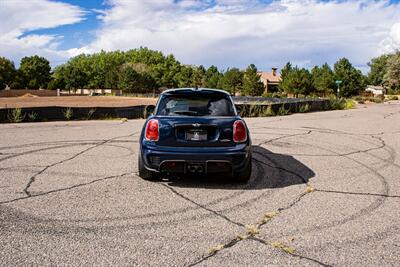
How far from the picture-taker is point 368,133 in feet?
44.0

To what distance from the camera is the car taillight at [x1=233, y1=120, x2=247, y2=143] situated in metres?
5.42

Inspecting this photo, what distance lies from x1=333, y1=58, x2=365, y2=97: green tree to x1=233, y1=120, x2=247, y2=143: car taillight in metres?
72.3

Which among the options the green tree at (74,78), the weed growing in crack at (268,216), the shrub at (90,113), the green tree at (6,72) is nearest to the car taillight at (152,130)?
the weed growing in crack at (268,216)

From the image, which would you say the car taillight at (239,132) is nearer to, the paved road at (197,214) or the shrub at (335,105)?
the paved road at (197,214)

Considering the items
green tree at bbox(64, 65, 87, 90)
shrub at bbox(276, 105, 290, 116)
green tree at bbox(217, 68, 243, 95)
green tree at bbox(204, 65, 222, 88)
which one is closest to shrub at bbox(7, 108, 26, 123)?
shrub at bbox(276, 105, 290, 116)

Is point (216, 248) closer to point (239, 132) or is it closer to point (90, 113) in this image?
point (239, 132)

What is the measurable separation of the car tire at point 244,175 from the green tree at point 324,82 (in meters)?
72.8

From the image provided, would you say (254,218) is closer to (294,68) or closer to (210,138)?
(210,138)

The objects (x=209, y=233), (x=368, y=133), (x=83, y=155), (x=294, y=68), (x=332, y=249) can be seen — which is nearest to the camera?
(x=332, y=249)

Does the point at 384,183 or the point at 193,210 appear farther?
Result: the point at 384,183

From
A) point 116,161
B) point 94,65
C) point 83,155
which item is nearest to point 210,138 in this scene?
point 116,161

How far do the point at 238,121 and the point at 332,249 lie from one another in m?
2.52

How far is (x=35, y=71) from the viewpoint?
106 meters

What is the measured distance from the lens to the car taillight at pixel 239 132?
5422 mm
